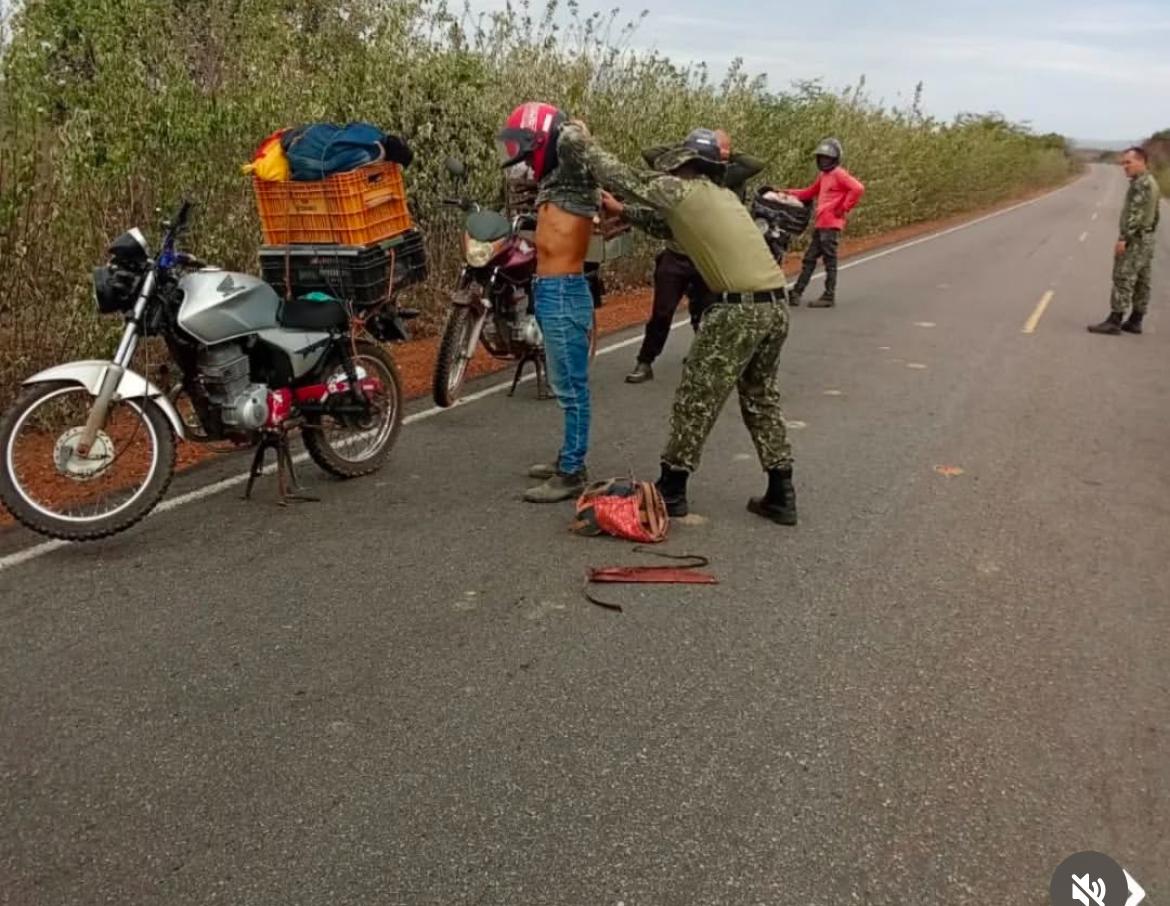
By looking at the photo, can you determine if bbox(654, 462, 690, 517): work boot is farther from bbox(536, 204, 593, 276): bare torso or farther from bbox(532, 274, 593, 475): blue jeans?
bbox(536, 204, 593, 276): bare torso

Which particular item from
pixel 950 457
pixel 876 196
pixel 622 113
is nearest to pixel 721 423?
pixel 950 457

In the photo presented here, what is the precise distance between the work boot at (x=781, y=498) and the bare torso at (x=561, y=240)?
141 cm

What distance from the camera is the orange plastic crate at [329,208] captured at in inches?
195

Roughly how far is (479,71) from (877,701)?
866cm

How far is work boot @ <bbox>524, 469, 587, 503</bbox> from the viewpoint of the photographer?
17.1ft

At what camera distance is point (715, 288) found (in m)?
4.73

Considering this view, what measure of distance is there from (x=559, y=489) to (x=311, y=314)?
4.93 feet

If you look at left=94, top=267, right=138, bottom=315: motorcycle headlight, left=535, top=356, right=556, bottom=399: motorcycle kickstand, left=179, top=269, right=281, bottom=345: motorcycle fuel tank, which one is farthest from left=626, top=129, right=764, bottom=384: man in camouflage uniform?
left=94, top=267, right=138, bottom=315: motorcycle headlight

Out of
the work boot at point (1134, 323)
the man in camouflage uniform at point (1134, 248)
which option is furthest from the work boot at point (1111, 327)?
the work boot at point (1134, 323)

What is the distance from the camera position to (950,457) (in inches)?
247

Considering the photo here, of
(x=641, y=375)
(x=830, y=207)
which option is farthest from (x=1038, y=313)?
(x=641, y=375)

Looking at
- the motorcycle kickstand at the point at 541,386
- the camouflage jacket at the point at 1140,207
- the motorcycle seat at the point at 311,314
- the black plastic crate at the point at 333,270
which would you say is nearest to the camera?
the motorcycle seat at the point at 311,314

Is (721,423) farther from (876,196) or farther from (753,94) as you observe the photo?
(876,196)

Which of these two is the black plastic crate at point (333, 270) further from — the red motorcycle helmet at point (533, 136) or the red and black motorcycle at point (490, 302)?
the red and black motorcycle at point (490, 302)
